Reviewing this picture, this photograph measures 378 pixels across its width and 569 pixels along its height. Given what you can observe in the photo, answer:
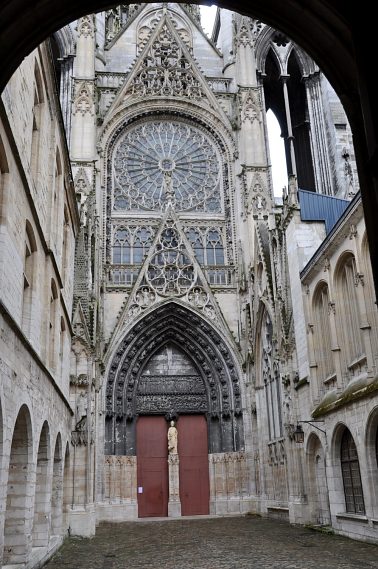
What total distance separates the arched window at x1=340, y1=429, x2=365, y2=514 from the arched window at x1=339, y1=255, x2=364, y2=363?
2.14m

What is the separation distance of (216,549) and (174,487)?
10.9 meters

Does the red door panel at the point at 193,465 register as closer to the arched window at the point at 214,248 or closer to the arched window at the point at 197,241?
the arched window at the point at 214,248

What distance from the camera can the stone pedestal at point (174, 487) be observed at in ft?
80.7

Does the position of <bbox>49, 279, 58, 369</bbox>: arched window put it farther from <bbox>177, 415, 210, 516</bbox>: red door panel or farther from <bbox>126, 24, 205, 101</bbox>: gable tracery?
<bbox>126, 24, 205, 101</bbox>: gable tracery

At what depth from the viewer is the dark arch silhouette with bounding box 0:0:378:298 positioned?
4.36 metres

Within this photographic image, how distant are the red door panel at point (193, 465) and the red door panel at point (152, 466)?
71 centimetres

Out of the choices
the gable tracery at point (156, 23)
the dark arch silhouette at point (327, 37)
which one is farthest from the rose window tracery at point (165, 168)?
the dark arch silhouette at point (327, 37)

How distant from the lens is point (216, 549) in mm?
14281

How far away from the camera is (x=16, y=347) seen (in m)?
9.63

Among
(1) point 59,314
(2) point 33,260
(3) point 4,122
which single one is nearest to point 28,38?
(3) point 4,122

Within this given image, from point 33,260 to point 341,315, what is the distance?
845cm

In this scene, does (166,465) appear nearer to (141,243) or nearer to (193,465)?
(193,465)

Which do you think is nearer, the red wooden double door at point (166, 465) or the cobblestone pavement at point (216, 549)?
the cobblestone pavement at point (216, 549)

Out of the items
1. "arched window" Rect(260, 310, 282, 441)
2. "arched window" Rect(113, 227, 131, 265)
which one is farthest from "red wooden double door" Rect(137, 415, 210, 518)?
"arched window" Rect(113, 227, 131, 265)
